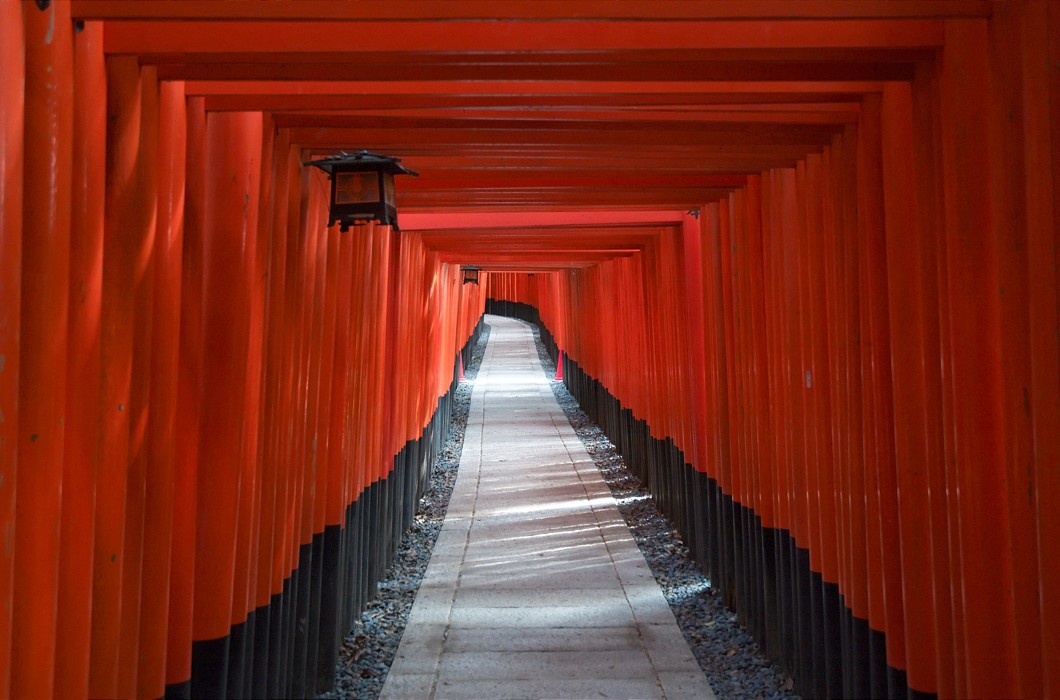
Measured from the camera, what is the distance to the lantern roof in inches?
167

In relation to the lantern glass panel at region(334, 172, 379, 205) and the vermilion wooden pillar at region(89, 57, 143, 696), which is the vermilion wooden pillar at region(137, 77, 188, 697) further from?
the lantern glass panel at region(334, 172, 379, 205)

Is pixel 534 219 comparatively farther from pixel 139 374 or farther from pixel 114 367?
pixel 114 367

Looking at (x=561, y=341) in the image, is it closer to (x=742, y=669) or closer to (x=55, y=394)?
(x=742, y=669)

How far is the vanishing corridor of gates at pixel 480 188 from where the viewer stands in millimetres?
2377

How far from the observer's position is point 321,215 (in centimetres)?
507

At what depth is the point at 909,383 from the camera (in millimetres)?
3414

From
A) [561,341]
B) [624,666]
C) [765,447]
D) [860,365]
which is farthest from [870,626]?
[561,341]

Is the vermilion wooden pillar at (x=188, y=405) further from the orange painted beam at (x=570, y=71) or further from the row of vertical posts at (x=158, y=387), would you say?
the orange painted beam at (x=570, y=71)

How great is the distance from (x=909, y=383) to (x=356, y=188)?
2526 mm

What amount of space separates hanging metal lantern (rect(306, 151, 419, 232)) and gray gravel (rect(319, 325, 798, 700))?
296cm

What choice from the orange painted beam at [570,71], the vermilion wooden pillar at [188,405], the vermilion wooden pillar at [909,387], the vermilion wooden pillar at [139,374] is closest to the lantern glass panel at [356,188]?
the vermilion wooden pillar at [188,405]

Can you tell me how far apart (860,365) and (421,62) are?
7.60 feet

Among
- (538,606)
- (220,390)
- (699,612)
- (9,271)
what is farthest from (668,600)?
(9,271)

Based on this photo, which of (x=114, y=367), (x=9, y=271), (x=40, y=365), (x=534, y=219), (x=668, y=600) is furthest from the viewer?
(x=534, y=219)
